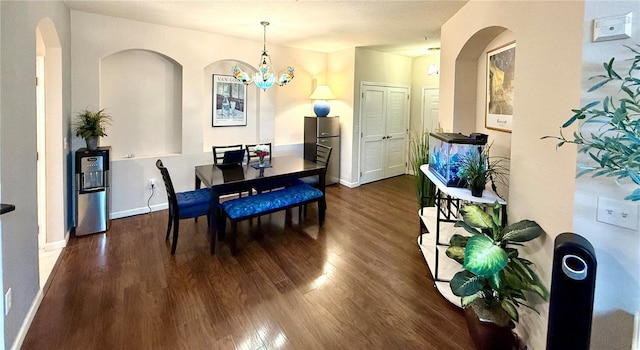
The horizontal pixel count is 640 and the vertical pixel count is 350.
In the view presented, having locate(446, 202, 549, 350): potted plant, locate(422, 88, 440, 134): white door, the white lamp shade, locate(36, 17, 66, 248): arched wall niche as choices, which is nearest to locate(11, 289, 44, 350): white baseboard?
locate(36, 17, 66, 248): arched wall niche

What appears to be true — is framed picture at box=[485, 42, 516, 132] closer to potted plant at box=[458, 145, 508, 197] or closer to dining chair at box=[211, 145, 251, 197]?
potted plant at box=[458, 145, 508, 197]

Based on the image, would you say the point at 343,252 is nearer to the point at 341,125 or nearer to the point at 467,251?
the point at 467,251

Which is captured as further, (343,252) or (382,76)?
(382,76)

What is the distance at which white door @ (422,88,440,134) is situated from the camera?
6.73 m

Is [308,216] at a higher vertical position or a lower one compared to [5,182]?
lower

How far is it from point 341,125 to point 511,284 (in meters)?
4.80

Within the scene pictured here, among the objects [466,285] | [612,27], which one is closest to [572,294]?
[466,285]

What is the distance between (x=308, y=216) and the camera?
4.54 m

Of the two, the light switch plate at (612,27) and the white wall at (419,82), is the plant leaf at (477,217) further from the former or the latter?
the white wall at (419,82)

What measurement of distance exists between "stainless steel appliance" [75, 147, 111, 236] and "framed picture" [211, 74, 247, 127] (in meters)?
1.86

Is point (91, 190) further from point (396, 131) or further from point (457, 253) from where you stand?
point (396, 131)

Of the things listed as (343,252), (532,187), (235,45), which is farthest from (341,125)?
(532,187)

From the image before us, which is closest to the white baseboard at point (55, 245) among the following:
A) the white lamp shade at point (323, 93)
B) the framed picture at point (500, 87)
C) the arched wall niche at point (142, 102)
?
the arched wall niche at point (142, 102)

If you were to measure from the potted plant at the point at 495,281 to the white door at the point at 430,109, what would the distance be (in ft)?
16.8
